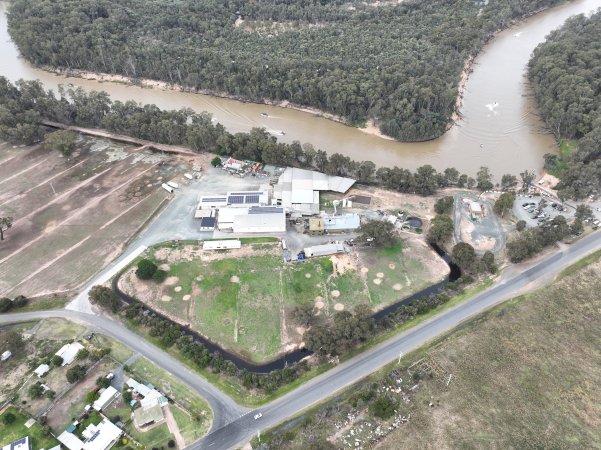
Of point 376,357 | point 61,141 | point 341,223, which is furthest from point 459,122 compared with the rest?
point 61,141

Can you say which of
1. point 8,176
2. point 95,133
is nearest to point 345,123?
point 95,133

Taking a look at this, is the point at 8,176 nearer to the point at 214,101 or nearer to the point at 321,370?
the point at 214,101

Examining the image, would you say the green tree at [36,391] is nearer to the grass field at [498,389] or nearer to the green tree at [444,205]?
the grass field at [498,389]

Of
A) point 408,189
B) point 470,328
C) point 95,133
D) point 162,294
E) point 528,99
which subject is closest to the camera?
point 470,328

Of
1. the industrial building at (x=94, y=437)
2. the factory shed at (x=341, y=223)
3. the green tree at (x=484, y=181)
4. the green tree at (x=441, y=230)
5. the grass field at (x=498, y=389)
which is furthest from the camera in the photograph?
the green tree at (x=484, y=181)

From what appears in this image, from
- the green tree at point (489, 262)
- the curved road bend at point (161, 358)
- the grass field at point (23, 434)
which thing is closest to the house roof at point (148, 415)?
the curved road bend at point (161, 358)

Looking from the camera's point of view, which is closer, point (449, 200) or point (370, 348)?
point (370, 348)

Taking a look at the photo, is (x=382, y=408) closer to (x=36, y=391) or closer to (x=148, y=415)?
(x=148, y=415)

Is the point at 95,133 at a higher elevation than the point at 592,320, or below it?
higher
